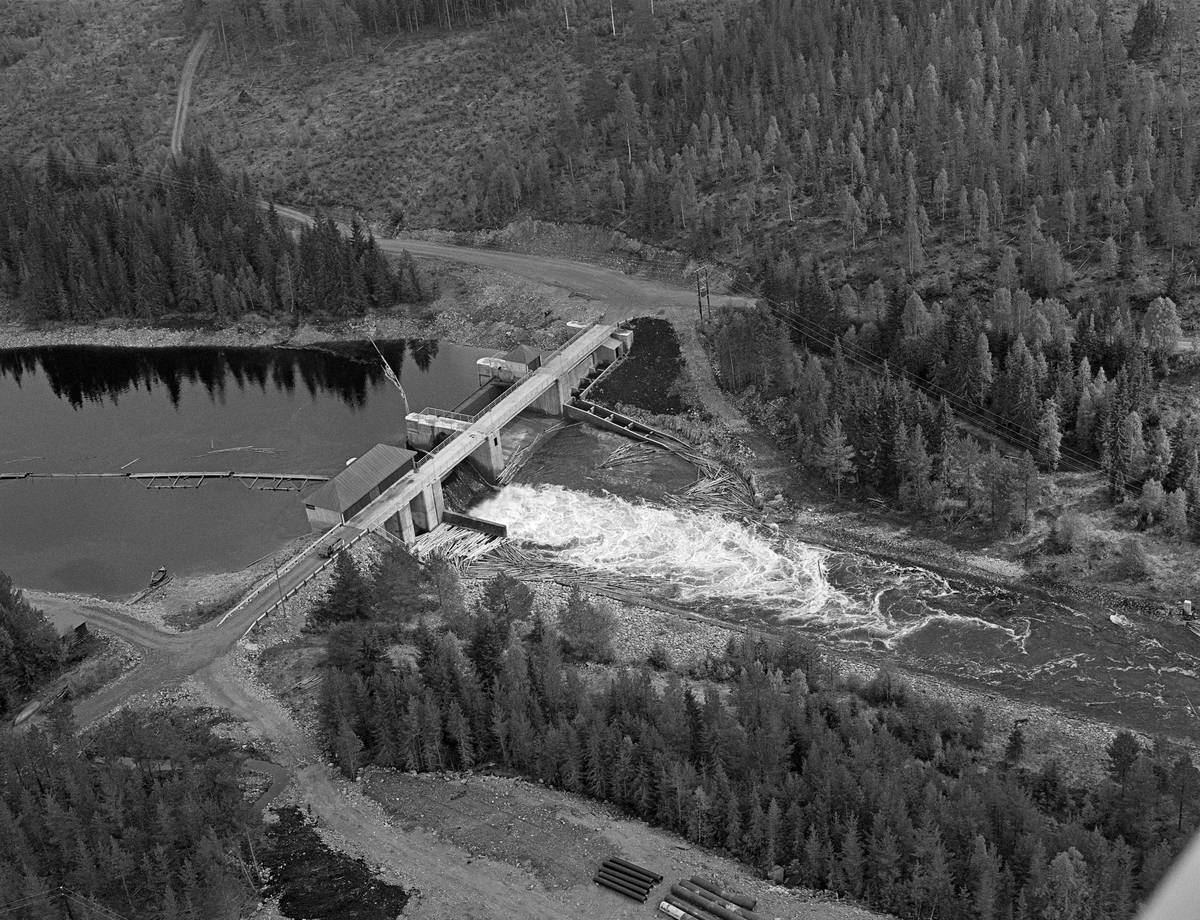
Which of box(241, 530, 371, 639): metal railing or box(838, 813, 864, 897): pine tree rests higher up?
box(838, 813, 864, 897): pine tree

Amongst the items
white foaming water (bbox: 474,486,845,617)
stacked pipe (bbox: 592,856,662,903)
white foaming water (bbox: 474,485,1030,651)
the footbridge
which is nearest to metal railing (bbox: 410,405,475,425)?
the footbridge

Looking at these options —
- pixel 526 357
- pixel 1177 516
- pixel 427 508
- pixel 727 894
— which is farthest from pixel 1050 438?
pixel 727 894

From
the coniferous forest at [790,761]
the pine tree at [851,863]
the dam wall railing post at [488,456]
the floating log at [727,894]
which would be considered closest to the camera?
the coniferous forest at [790,761]

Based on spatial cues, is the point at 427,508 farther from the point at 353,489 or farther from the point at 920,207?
the point at 920,207

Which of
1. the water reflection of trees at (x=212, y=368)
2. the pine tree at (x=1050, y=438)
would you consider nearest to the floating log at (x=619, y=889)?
the pine tree at (x=1050, y=438)

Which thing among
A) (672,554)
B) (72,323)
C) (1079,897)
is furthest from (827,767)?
(72,323)

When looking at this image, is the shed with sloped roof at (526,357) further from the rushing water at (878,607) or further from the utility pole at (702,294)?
the rushing water at (878,607)

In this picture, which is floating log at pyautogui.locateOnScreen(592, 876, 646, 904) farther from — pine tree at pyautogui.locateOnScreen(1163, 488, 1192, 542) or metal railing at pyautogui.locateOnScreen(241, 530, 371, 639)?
pine tree at pyautogui.locateOnScreen(1163, 488, 1192, 542)
